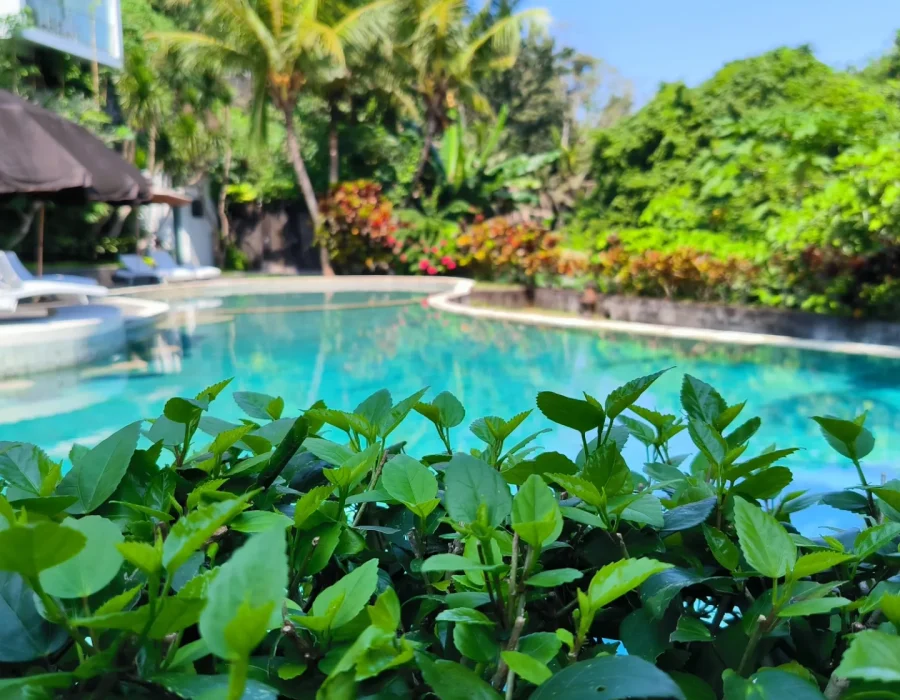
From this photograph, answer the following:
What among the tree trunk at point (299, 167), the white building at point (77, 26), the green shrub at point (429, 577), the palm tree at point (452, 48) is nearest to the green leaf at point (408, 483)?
the green shrub at point (429, 577)

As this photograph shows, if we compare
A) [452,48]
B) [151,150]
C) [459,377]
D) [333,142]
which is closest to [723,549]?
[459,377]

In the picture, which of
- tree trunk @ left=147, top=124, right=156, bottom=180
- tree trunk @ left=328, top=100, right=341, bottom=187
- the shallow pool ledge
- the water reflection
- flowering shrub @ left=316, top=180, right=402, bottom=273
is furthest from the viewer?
tree trunk @ left=328, top=100, right=341, bottom=187

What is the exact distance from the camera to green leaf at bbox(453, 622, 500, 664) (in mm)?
569

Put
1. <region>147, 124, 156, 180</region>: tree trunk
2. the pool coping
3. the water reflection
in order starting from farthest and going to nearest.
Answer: <region>147, 124, 156, 180</region>: tree trunk < the pool coping < the water reflection

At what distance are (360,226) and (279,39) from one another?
503cm

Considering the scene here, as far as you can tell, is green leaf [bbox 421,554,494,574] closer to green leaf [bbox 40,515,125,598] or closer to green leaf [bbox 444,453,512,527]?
green leaf [bbox 444,453,512,527]

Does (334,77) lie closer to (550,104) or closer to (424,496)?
(550,104)

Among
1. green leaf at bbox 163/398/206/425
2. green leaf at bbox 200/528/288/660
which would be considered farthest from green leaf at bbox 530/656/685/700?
green leaf at bbox 163/398/206/425

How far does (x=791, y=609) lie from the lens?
1.86ft

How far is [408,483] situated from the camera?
739 millimetres

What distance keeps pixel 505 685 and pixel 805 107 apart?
52.7 ft

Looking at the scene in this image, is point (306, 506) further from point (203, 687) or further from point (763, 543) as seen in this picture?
point (763, 543)

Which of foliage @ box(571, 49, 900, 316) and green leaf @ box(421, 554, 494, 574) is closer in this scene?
green leaf @ box(421, 554, 494, 574)

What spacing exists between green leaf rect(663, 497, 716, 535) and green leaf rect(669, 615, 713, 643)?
11 cm
